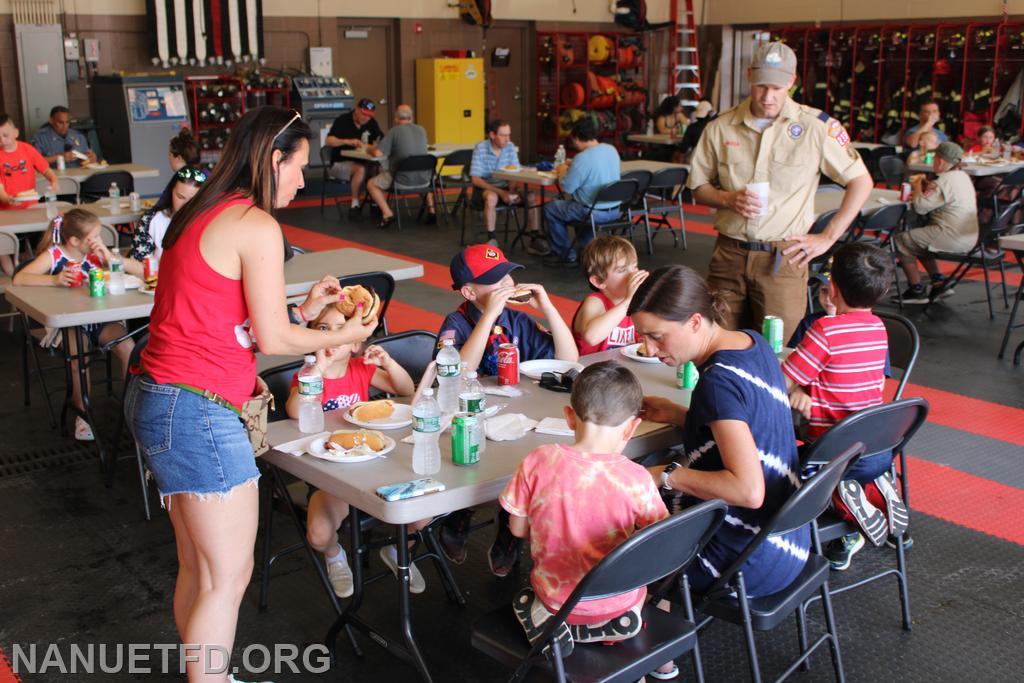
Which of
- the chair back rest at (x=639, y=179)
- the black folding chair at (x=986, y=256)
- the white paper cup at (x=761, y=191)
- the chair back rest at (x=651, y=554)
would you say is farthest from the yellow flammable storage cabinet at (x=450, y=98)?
the chair back rest at (x=651, y=554)

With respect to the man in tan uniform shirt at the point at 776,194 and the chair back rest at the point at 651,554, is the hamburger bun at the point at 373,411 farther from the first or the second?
the man in tan uniform shirt at the point at 776,194

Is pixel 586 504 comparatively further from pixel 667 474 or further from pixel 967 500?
pixel 967 500

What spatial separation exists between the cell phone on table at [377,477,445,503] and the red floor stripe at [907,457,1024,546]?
2.60m

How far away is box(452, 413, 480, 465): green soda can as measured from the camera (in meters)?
2.83

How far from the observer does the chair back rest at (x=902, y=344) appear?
12.9 feet

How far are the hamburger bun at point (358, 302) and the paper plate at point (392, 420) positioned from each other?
31 cm

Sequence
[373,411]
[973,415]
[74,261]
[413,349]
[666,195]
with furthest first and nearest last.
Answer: [666,195], [973,415], [74,261], [413,349], [373,411]

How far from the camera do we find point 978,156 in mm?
11070

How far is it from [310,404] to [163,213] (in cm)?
321

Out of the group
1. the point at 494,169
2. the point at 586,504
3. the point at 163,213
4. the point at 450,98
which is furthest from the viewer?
the point at 450,98

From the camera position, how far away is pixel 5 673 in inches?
128

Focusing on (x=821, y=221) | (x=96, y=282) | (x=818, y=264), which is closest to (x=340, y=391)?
(x=96, y=282)

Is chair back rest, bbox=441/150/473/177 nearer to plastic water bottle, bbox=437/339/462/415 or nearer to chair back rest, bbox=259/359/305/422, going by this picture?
chair back rest, bbox=259/359/305/422

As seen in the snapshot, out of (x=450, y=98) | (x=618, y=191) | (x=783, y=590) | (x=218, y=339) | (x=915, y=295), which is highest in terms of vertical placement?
(x=450, y=98)
